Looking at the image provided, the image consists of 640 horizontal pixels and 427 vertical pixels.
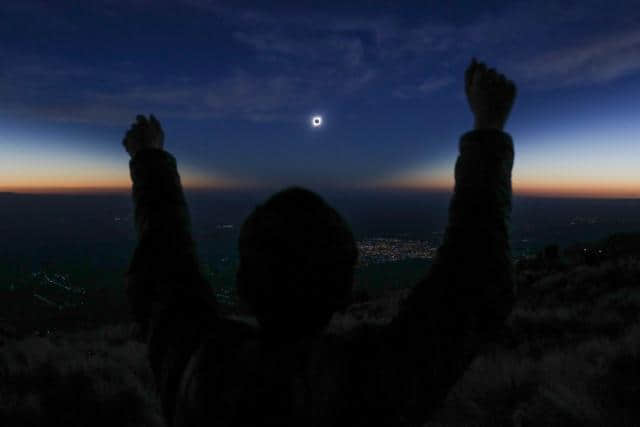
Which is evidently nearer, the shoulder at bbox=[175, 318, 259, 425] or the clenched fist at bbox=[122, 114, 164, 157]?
the shoulder at bbox=[175, 318, 259, 425]

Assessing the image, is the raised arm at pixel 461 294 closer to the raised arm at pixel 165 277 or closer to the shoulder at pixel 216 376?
the shoulder at pixel 216 376

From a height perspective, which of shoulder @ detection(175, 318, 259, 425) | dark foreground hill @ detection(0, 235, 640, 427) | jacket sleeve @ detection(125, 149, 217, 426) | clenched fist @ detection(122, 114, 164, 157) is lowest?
dark foreground hill @ detection(0, 235, 640, 427)

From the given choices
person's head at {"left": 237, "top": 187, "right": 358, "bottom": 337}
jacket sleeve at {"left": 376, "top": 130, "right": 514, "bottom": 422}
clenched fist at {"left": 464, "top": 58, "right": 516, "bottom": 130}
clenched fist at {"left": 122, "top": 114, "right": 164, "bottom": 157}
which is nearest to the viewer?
person's head at {"left": 237, "top": 187, "right": 358, "bottom": 337}

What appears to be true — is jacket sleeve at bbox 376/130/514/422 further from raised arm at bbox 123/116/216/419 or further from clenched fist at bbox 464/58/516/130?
raised arm at bbox 123/116/216/419

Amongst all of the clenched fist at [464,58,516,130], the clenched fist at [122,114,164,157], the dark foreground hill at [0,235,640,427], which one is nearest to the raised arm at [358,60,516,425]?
the clenched fist at [464,58,516,130]

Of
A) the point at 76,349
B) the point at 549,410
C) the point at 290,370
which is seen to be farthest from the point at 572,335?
the point at 76,349

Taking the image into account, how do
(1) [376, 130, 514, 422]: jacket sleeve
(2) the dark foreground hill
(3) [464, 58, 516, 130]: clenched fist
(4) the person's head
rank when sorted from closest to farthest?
(4) the person's head < (1) [376, 130, 514, 422]: jacket sleeve < (3) [464, 58, 516, 130]: clenched fist < (2) the dark foreground hill

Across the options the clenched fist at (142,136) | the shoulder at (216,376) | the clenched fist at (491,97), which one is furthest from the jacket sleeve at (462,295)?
the clenched fist at (142,136)
